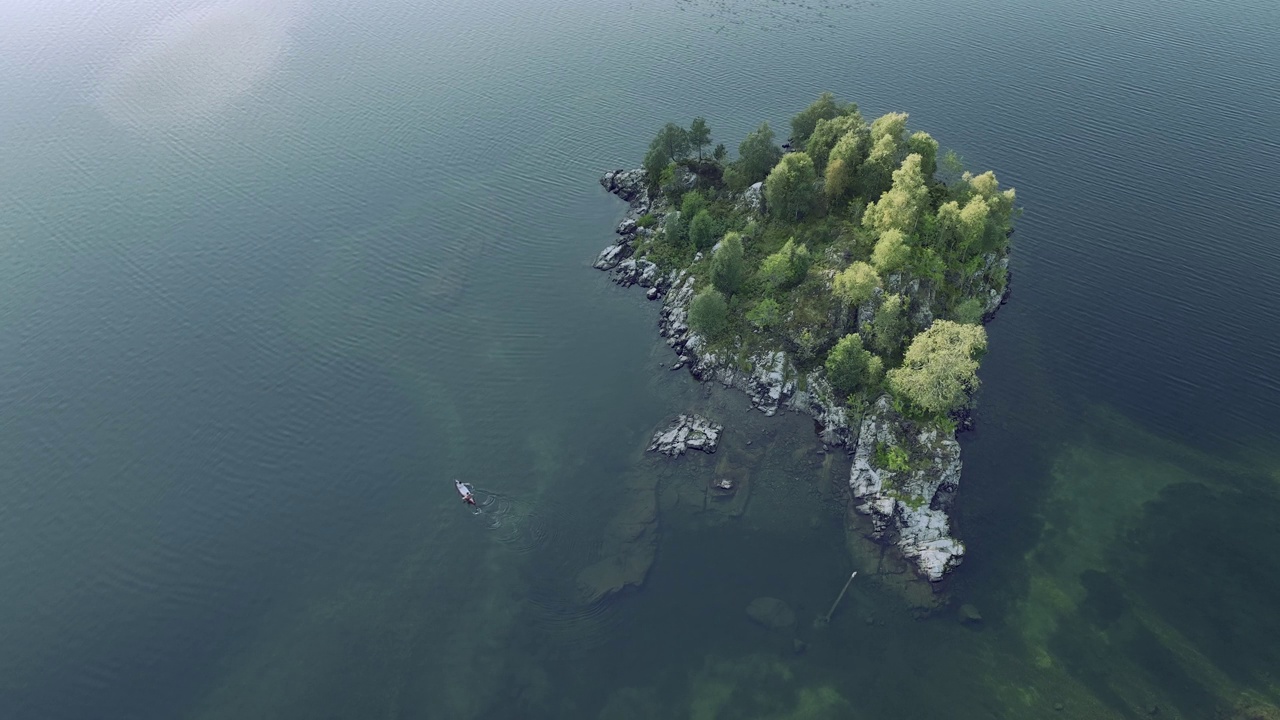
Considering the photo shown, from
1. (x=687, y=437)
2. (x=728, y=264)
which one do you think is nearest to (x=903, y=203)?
(x=728, y=264)

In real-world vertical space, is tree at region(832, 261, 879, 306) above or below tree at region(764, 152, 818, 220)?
below

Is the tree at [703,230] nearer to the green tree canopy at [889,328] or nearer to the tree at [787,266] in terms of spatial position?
the tree at [787,266]

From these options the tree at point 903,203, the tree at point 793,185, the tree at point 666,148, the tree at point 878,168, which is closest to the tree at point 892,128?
the tree at point 878,168

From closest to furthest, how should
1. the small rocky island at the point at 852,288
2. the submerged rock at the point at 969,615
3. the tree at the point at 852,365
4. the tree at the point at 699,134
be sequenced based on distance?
the submerged rock at the point at 969,615
the small rocky island at the point at 852,288
the tree at the point at 852,365
the tree at the point at 699,134

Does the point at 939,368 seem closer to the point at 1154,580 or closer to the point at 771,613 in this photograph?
the point at 1154,580

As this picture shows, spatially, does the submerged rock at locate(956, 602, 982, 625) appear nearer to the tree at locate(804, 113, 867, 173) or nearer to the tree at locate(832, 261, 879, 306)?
the tree at locate(832, 261, 879, 306)

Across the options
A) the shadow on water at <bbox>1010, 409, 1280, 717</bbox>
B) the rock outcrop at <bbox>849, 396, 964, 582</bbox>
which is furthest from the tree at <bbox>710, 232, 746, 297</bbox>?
the shadow on water at <bbox>1010, 409, 1280, 717</bbox>

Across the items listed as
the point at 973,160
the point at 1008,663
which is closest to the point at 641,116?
the point at 973,160
